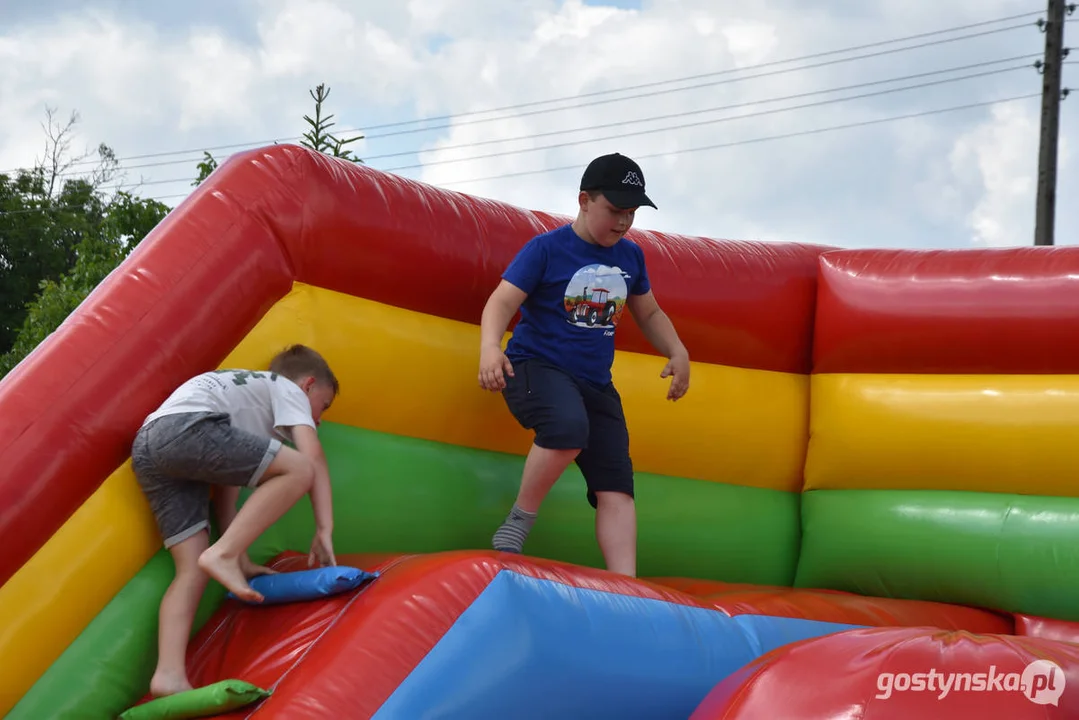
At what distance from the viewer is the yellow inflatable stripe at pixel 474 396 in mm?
2746

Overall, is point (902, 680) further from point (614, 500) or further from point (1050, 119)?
point (1050, 119)

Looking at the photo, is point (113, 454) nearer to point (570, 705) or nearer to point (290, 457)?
point (290, 457)

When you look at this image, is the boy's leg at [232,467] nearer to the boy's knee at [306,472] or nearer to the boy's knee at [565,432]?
the boy's knee at [306,472]

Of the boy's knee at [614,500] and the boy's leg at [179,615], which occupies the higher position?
the boy's knee at [614,500]

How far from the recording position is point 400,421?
9.29 ft

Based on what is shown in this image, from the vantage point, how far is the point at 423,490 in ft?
9.18

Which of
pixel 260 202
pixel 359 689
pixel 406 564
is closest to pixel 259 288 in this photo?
pixel 260 202

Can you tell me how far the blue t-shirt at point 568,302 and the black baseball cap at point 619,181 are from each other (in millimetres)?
171

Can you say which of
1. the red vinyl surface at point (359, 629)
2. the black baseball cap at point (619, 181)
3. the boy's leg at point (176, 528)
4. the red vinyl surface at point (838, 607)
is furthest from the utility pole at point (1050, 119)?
the boy's leg at point (176, 528)

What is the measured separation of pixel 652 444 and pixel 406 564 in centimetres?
110

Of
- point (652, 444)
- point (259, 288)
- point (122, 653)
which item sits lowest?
point (122, 653)

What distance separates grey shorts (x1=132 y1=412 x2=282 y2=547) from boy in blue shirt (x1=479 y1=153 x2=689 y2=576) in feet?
1.94

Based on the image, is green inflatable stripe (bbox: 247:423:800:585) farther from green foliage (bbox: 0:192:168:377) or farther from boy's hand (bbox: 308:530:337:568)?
green foliage (bbox: 0:192:168:377)

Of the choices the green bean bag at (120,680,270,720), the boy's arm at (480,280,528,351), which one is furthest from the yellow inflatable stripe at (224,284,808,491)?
the green bean bag at (120,680,270,720)
